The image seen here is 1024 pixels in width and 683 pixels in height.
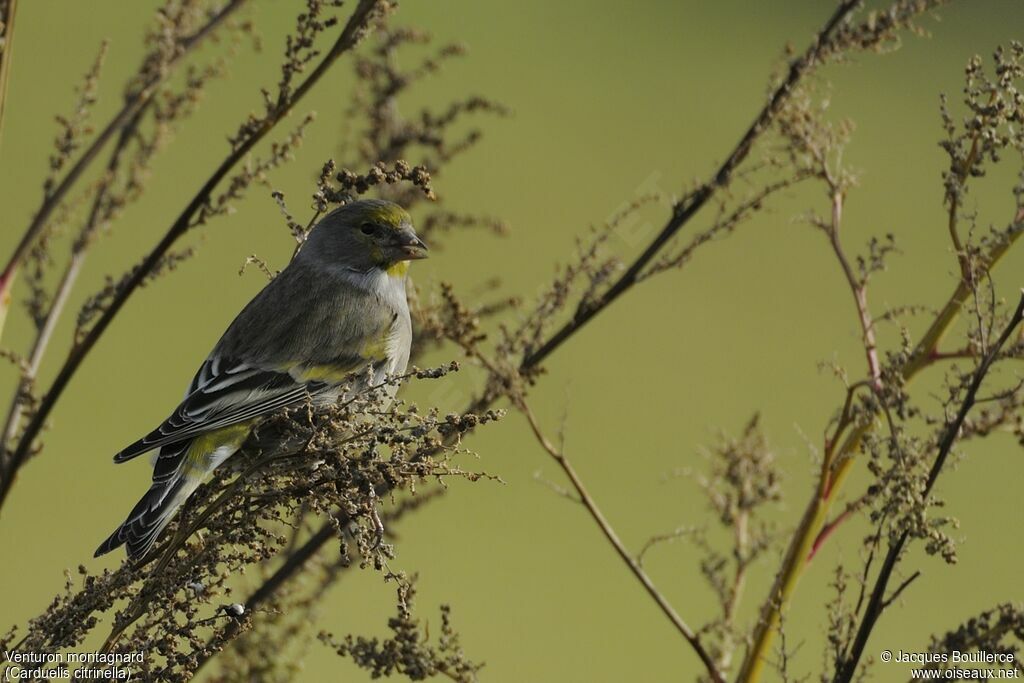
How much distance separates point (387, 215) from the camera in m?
2.92

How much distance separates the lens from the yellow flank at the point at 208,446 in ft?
7.42

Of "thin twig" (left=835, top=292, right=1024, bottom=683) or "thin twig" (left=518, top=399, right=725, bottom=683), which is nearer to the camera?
"thin twig" (left=835, top=292, right=1024, bottom=683)

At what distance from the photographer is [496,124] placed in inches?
668

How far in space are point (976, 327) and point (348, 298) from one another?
166cm

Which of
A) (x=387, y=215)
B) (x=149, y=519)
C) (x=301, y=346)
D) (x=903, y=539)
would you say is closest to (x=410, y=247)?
(x=387, y=215)

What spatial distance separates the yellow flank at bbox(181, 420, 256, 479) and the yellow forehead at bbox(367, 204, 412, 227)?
0.68m

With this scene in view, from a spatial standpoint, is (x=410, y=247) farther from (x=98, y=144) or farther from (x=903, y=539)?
(x=903, y=539)

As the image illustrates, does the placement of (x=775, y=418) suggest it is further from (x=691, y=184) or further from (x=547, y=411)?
(x=691, y=184)

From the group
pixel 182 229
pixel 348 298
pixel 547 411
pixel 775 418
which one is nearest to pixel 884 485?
pixel 182 229

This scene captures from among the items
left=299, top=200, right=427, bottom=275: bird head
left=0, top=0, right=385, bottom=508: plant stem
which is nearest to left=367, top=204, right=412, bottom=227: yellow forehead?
left=299, top=200, right=427, bottom=275: bird head

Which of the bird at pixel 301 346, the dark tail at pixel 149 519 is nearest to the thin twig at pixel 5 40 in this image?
the dark tail at pixel 149 519

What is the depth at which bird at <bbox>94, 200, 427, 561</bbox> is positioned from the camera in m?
2.28

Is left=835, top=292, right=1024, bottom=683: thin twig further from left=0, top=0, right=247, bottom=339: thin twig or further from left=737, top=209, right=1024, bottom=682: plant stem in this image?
left=0, top=0, right=247, bottom=339: thin twig

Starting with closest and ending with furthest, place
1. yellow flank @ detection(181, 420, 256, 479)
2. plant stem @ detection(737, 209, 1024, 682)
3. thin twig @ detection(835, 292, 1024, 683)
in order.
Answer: thin twig @ detection(835, 292, 1024, 683), plant stem @ detection(737, 209, 1024, 682), yellow flank @ detection(181, 420, 256, 479)
